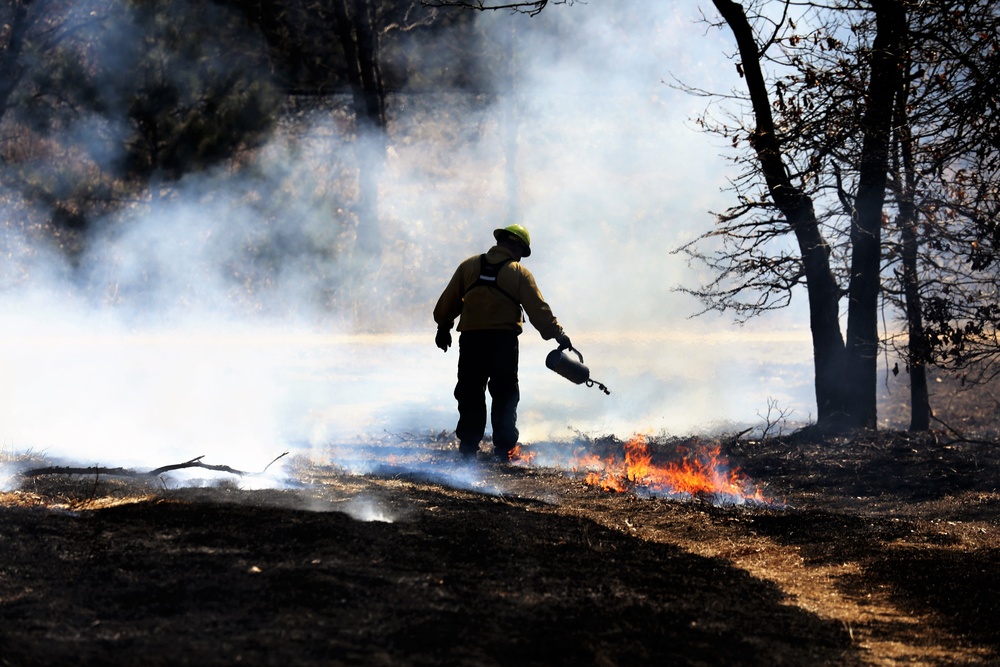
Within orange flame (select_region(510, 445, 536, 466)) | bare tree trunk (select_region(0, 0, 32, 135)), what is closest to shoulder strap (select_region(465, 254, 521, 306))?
orange flame (select_region(510, 445, 536, 466))

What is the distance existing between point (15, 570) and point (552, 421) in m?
10.9

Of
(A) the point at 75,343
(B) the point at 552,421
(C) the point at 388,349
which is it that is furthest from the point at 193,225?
(B) the point at 552,421

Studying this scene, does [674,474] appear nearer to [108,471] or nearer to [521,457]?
[521,457]

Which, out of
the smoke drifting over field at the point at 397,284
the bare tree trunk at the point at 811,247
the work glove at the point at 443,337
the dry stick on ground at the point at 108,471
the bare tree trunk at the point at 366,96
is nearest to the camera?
the dry stick on ground at the point at 108,471

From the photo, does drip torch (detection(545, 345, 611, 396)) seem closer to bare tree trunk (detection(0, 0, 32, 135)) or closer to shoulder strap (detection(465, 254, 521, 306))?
shoulder strap (detection(465, 254, 521, 306))

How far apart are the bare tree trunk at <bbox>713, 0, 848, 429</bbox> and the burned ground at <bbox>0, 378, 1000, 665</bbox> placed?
10.2 ft

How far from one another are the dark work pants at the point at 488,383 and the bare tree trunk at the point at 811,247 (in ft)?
9.13

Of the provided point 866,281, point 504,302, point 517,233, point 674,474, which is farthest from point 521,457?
point 866,281

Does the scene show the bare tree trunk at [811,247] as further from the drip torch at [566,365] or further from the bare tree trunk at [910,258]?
the drip torch at [566,365]

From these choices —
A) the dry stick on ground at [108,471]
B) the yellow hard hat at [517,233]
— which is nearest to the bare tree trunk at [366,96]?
the yellow hard hat at [517,233]

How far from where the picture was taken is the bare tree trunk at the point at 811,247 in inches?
377

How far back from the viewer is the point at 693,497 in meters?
7.52

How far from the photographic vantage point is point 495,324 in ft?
29.2

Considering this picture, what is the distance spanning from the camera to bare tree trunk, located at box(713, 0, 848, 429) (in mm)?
9570
